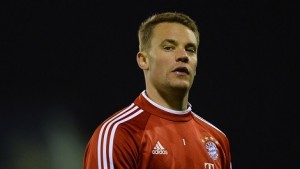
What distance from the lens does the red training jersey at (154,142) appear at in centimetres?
126

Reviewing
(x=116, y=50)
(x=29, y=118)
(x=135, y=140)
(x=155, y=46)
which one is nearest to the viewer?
(x=135, y=140)

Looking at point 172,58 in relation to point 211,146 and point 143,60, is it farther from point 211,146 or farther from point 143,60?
point 211,146

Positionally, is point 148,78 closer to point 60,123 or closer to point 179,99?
point 179,99

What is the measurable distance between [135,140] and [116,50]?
273 centimetres

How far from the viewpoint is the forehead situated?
4.87 feet

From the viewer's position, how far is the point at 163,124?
143 centimetres

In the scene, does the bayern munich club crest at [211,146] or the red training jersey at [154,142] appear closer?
the red training jersey at [154,142]

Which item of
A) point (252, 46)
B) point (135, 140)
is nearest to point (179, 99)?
point (135, 140)

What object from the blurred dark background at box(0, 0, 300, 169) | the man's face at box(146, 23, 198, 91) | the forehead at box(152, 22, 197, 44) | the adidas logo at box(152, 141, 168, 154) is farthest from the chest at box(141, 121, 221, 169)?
the blurred dark background at box(0, 0, 300, 169)

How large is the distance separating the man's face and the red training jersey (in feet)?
0.27

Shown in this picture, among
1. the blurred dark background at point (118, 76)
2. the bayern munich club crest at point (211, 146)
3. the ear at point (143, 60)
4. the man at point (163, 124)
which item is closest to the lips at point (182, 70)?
the man at point (163, 124)

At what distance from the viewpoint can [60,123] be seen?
3719 mm

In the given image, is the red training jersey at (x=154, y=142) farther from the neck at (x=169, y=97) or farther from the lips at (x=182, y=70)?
the lips at (x=182, y=70)

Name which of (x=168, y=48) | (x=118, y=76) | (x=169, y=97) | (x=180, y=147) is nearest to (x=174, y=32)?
(x=168, y=48)
